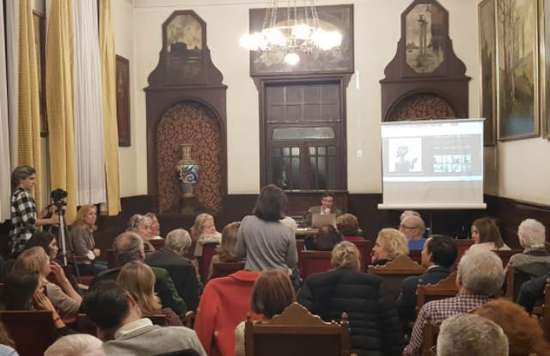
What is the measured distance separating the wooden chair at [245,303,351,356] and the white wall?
8.66 metres

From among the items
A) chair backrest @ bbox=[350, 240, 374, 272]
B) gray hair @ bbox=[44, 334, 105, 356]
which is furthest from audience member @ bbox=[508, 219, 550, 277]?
gray hair @ bbox=[44, 334, 105, 356]

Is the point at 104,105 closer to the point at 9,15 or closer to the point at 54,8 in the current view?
the point at 54,8

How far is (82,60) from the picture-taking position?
9078 millimetres

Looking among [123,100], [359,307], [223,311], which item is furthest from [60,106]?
[359,307]

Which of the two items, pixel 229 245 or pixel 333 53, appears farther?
pixel 333 53

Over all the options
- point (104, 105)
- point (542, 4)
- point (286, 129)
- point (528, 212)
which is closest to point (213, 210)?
point (286, 129)

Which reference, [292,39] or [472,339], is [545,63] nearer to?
[292,39]

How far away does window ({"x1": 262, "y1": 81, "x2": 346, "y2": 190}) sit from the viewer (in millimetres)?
11609

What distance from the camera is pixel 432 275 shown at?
430 centimetres

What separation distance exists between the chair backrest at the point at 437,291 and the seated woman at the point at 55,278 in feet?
7.34

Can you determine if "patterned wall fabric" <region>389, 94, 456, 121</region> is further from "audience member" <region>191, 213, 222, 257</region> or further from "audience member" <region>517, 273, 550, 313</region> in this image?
"audience member" <region>517, 273, 550, 313</region>

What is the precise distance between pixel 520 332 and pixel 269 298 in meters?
1.37

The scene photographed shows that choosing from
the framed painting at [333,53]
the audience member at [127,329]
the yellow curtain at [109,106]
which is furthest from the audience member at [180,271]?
the framed painting at [333,53]

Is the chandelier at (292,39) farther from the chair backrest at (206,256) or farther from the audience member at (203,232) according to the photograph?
the chair backrest at (206,256)
